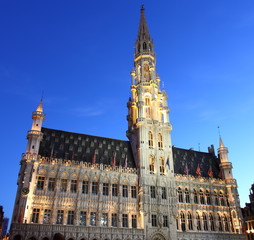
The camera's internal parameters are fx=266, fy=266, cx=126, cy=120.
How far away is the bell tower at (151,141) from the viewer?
48906 millimetres

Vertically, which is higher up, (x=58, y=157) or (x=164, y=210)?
(x=58, y=157)

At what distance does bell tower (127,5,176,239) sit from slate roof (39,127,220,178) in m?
3.24

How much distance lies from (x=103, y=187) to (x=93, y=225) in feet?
21.7

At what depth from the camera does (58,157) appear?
48.1m

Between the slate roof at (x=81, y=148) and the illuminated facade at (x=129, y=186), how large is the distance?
7.1 inches

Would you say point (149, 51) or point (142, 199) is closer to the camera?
point (142, 199)

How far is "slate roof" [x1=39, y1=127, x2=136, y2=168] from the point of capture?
49.1 metres

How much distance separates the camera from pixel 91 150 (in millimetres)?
52750

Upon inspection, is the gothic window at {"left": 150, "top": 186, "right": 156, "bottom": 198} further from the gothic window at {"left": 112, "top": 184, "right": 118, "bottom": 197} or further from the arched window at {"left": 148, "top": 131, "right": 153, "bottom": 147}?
the arched window at {"left": 148, "top": 131, "right": 153, "bottom": 147}

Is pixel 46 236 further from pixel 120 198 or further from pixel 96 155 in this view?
pixel 96 155

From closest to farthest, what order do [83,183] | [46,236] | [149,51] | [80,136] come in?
→ [46,236], [83,183], [80,136], [149,51]

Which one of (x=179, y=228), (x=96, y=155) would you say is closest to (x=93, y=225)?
(x=96, y=155)

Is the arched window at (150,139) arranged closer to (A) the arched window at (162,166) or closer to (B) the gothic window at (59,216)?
(A) the arched window at (162,166)

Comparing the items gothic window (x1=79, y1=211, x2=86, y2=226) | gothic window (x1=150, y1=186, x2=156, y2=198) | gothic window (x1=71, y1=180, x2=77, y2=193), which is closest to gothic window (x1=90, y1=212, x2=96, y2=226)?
gothic window (x1=79, y1=211, x2=86, y2=226)
